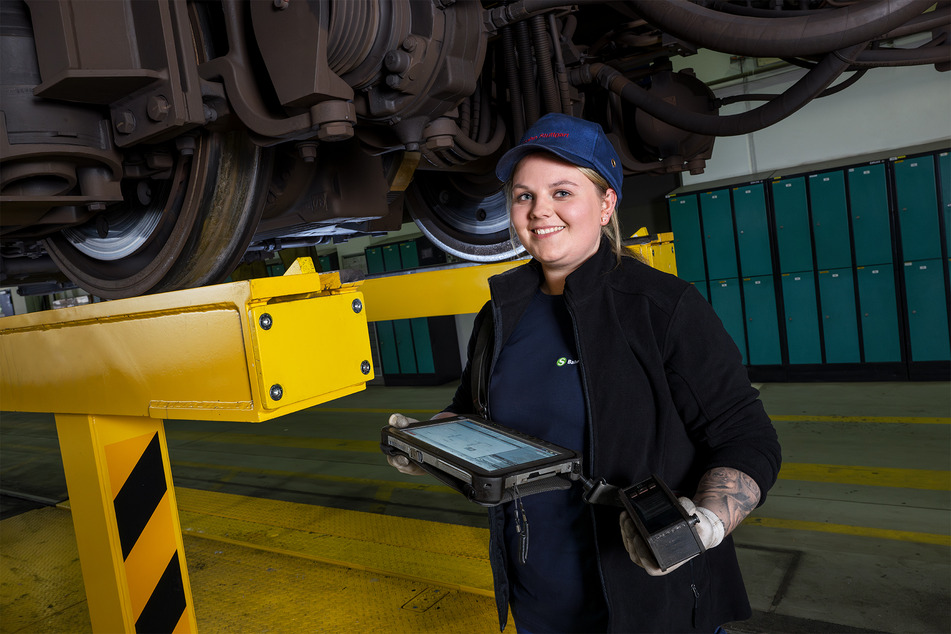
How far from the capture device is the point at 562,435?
4.17 ft

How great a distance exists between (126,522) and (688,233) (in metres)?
6.84

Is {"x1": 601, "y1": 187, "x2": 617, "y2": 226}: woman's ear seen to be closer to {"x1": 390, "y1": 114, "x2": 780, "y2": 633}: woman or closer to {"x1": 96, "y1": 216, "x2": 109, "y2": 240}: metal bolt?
{"x1": 390, "y1": 114, "x2": 780, "y2": 633}: woman

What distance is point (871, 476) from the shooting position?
4203mm

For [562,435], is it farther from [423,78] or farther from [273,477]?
[273,477]

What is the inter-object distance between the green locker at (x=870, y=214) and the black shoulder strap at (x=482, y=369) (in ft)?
21.3

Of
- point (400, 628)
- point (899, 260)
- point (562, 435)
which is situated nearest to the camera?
point (562, 435)

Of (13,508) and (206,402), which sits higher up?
(206,402)

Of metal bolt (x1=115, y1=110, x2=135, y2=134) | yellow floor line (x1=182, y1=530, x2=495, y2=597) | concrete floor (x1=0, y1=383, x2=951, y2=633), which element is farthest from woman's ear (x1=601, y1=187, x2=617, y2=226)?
yellow floor line (x1=182, y1=530, x2=495, y2=597)

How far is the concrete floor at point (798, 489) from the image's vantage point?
2797 mm

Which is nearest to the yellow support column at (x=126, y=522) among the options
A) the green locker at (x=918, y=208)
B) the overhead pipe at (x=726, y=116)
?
the overhead pipe at (x=726, y=116)

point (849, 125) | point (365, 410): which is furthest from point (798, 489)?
point (365, 410)

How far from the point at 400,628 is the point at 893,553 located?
2.31 metres

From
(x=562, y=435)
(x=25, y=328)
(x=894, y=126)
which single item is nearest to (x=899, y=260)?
(x=894, y=126)

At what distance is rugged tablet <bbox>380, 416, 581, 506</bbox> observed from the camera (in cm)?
98
